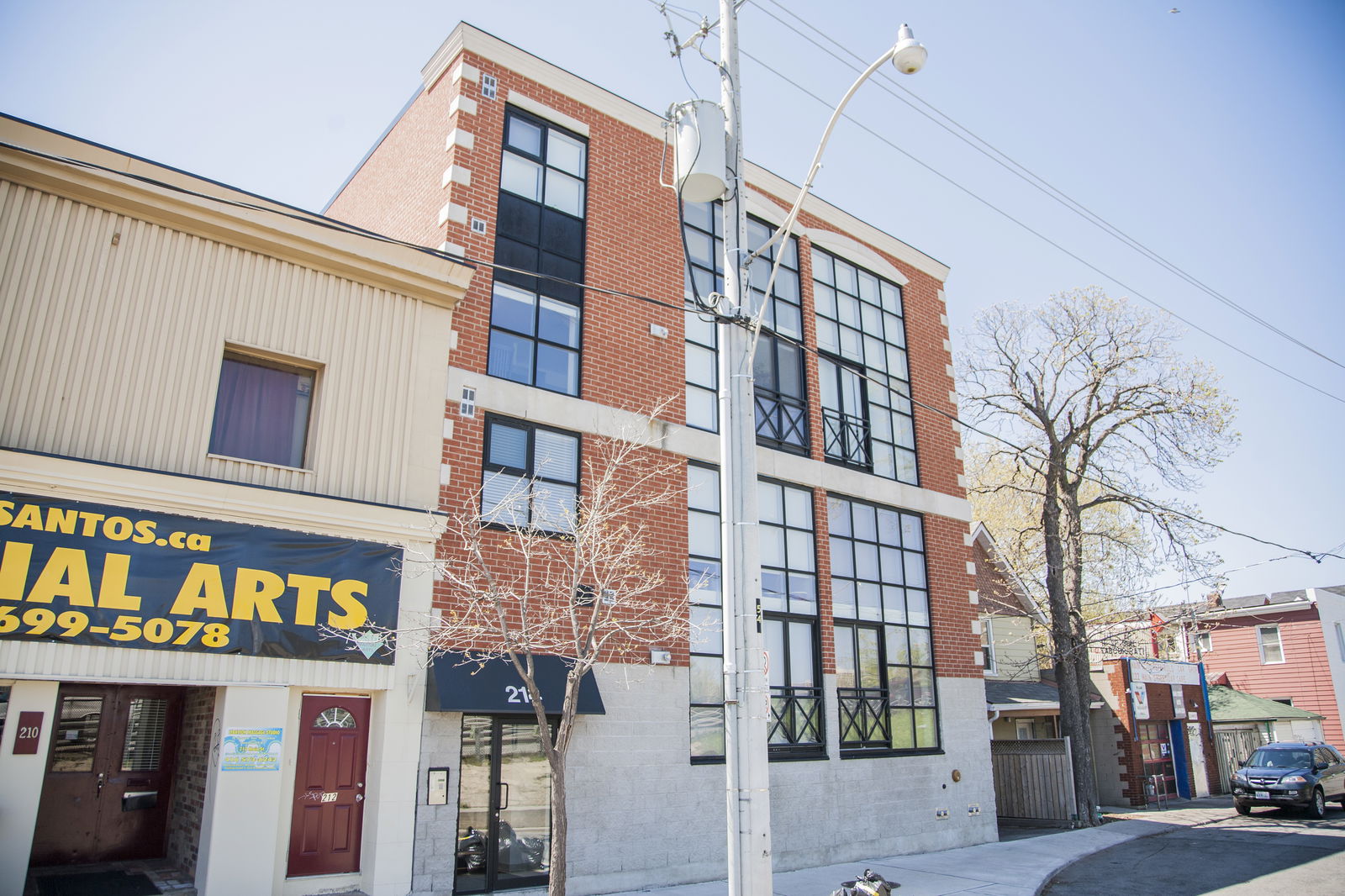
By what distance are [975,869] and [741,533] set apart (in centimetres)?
989

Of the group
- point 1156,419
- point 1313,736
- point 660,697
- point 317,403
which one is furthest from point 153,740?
point 1313,736

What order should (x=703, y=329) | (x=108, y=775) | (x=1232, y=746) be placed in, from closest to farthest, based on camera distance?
(x=108, y=775), (x=703, y=329), (x=1232, y=746)

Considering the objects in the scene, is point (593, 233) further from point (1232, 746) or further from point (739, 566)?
point (1232, 746)

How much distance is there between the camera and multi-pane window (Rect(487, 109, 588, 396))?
1345cm

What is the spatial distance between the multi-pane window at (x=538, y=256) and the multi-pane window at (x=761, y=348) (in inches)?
88.9

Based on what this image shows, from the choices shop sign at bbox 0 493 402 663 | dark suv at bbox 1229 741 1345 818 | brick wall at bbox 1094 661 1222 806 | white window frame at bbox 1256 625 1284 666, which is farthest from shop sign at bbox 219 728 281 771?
white window frame at bbox 1256 625 1284 666

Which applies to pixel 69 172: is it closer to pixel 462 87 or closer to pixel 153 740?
pixel 462 87

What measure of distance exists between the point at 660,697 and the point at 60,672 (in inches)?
295

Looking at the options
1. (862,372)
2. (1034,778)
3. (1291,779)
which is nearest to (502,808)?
(862,372)

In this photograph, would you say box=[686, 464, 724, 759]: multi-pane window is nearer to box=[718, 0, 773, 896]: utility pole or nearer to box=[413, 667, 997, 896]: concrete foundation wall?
box=[413, 667, 997, 896]: concrete foundation wall

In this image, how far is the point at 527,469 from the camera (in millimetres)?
12891

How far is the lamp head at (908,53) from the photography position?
8023 millimetres

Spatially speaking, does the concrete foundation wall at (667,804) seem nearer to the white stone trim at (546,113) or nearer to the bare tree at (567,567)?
the bare tree at (567,567)

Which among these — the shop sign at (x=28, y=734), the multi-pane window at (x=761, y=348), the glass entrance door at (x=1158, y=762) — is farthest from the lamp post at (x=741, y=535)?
the glass entrance door at (x=1158, y=762)
